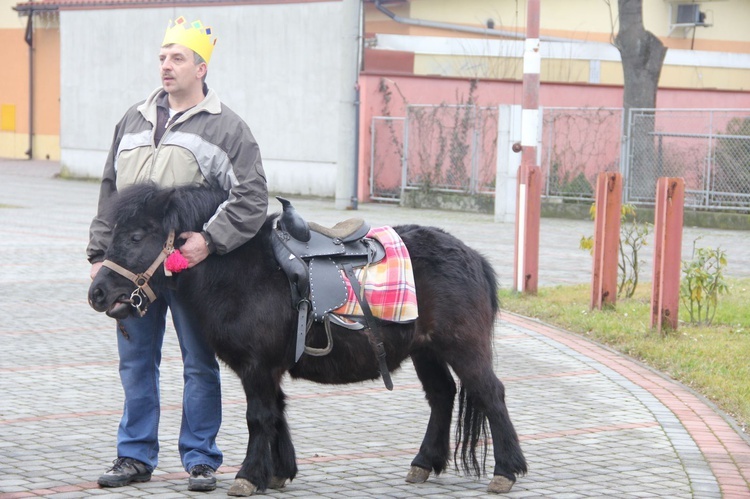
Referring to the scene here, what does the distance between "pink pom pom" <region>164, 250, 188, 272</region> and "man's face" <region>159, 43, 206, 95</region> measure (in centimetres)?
80

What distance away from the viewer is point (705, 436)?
7.11 metres

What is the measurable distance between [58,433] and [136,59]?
28615mm

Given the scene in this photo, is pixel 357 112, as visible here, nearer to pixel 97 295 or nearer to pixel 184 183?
pixel 184 183

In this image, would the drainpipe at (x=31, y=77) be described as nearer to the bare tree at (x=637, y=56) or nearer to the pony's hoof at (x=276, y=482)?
the bare tree at (x=637, y=56)

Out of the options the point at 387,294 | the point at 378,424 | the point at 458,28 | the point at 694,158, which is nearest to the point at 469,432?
the point at 387,294

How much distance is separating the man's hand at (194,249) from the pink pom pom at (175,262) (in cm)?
3

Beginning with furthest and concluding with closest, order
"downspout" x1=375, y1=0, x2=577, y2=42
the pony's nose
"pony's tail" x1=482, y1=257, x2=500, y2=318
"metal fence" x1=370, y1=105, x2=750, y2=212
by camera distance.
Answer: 1. "downspout" x1=375, y1=0, x2=577, y2=42
2. "metal fence" x1=370, y1=105, x2=750, y2=212
3. "pony's tail" x1=482, y1=257, x2=500, y2=318
4. the pony's nose

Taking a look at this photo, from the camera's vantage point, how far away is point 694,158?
23.5 metres

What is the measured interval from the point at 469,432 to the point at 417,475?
1.15 ft

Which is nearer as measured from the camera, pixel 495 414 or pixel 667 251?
pixel 495 414

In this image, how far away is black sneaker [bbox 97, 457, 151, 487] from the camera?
225 inches

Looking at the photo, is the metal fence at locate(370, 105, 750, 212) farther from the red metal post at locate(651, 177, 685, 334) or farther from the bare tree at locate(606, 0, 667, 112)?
the red metal post at locate(651, 177, 685, 334)

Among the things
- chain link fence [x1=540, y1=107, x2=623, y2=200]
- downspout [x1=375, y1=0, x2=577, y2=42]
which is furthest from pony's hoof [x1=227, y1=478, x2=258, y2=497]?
downspout [x1=375, y1=0, x2=577, y2=42]

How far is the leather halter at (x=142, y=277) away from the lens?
215 inches
